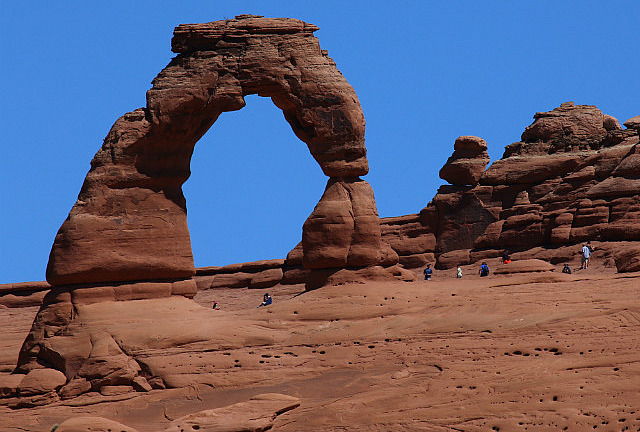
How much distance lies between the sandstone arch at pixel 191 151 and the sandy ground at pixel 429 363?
1.97m

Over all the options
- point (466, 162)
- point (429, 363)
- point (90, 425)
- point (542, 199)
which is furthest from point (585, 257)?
point (90, 425)

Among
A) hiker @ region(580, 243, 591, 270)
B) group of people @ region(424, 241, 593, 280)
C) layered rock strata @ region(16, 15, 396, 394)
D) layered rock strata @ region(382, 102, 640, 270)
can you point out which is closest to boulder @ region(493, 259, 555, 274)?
layered rock strata @ region(16, 15, 396, 394)

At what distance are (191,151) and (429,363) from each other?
8708 mm

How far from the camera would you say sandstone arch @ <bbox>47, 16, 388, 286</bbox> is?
26.5 m

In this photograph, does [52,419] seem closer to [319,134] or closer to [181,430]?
[181,430]

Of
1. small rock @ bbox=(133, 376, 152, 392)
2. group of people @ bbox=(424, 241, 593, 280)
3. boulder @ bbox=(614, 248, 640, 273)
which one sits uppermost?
group of people @ bbox=(424, 241, 593, 280)

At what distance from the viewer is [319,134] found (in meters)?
27.2

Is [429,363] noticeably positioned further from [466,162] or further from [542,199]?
[466,162]

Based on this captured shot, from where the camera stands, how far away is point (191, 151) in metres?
27.7

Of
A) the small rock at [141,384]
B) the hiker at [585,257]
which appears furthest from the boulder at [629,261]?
the small rock at [141,384]

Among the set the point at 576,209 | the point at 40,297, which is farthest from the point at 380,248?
the point at 40,297

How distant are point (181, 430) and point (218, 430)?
0.72m

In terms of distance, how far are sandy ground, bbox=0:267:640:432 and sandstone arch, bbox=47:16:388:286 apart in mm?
1974

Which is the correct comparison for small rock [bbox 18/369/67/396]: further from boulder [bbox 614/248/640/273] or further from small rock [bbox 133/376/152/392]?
boulder [bbox 614/248/640/273]
